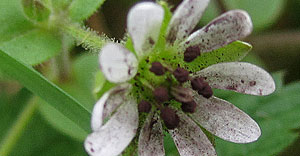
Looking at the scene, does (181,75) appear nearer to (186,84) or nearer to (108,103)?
(186,84)

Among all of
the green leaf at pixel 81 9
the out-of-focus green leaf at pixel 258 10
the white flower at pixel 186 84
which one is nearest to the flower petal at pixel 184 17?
the white flower at pixel 186 84

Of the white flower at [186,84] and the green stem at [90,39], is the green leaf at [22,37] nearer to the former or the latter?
the green stem at [90,39]

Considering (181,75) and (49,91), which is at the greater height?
(181,75)

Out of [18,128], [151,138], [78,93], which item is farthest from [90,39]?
[18,128]

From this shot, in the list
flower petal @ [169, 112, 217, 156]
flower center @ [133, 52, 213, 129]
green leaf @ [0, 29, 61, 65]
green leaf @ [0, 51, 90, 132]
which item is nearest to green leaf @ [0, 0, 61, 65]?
green leaf @ [0, 29, 61, 65]

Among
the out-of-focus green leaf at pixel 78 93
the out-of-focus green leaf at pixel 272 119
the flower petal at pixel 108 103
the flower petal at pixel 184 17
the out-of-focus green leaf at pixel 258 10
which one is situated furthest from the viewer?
the out-of-focus green leaf at pixel 258 10

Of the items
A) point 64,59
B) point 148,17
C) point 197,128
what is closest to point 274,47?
point 64,59

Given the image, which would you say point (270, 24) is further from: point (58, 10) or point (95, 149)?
point (95, 149)
